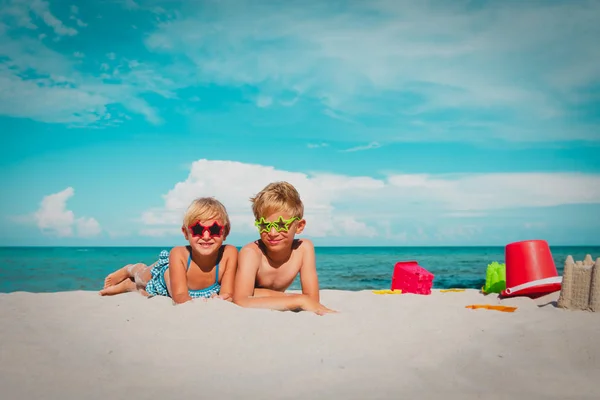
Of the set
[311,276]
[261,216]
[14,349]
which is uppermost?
[261,216]

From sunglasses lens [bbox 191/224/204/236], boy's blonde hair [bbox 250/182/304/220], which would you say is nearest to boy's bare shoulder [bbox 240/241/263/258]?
boy's blonde hair [bbox 250/182/304/220]

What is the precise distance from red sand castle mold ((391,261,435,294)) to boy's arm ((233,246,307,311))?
9.64ft

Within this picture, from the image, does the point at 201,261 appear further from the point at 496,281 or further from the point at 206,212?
the point at 496,281

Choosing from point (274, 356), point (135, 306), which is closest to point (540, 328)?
point (274, 356)

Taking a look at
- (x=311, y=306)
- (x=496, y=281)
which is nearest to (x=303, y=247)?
(x=311, y=306)

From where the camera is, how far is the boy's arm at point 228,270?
15.4 feet

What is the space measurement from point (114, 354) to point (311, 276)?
231 cm

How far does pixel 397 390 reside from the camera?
7.31 ft

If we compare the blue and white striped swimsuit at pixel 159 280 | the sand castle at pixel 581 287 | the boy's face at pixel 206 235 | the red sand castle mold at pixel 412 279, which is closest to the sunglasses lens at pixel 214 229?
the boy's face at pixel 206 235

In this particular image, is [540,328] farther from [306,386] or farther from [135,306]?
[135,306]

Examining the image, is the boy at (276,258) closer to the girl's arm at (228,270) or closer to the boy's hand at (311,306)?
the boy's hand at (311,306)

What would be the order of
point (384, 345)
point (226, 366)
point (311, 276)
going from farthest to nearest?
1. point (311, 276)
2. point (384, 345)
3. point (226, 366)

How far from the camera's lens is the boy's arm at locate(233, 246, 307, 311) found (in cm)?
417

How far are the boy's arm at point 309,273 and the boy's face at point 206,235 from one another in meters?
0.89
